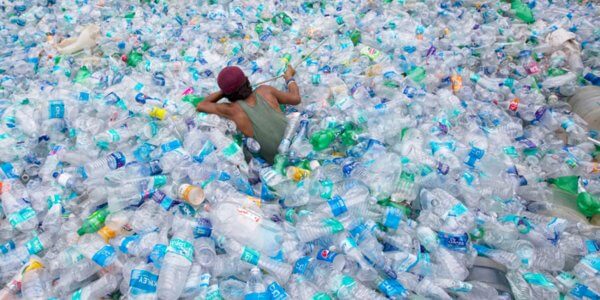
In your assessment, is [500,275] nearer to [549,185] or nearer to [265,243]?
[549,185]

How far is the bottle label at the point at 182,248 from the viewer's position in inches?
79.1

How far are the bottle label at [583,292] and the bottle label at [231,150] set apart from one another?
2.15 metres

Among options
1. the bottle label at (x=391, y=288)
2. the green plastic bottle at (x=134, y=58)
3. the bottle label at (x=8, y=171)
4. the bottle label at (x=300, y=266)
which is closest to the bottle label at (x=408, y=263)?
the bottle label at (x=391, y=288)

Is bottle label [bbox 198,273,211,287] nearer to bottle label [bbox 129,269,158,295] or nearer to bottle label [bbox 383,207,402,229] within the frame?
bottle label [bbox 129,269,158,295]

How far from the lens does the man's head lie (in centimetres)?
301

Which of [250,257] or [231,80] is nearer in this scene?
[250,257]

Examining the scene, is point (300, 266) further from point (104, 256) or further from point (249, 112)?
point (249, 112)

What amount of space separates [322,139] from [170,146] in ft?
3.65

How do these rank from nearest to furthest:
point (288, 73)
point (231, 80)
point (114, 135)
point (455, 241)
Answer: point (455, 241) < point (114, 135) < point (231, 80) < point (288, 73)

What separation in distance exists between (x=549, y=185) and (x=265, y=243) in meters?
2.15

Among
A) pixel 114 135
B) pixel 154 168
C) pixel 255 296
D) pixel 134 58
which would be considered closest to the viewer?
pixel 255 296

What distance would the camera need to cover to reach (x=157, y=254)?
6.62 feet

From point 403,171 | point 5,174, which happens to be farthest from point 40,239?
point 403,171

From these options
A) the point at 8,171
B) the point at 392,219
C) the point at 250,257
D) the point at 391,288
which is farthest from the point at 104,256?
the point at 392,219
